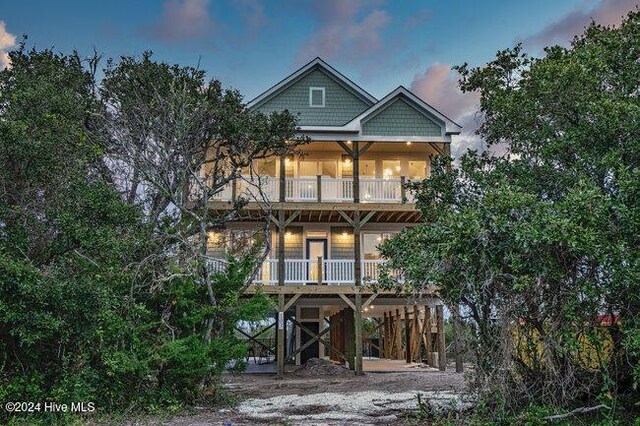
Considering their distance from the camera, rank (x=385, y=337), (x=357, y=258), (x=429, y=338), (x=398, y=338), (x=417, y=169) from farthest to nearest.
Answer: (x=385, y=337)
(x=398, y=338)
(x=417, y=169)
(x=429, y=338)
(x=357, y=258)

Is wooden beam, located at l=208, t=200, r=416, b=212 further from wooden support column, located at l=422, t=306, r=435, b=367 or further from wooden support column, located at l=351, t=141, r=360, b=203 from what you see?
wooden support column, located at l=422, t=306, r=435, b=367

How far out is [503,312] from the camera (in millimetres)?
7633

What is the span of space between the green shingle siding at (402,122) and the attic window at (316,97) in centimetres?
270

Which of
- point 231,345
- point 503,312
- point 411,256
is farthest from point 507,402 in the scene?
point 231,345

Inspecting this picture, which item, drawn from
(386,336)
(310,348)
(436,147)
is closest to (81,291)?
(436,147)

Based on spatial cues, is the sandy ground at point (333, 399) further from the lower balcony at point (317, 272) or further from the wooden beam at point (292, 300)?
the lower balcony at point (317, 272)

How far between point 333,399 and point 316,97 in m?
13.0

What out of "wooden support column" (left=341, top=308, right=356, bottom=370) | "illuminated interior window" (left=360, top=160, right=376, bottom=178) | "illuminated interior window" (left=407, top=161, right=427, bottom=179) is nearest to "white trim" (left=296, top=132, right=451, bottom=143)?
"illuminated interior window" (left=407, top=161, right=427, bottom=179)

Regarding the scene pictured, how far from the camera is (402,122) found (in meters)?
20.0

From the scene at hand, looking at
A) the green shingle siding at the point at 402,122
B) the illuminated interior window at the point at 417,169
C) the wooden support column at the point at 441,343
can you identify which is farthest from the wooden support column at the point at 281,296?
the wooden support column at the point at 441,343

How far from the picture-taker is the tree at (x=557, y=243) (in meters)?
7.24

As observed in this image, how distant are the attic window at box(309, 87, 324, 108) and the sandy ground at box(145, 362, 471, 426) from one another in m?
10.8

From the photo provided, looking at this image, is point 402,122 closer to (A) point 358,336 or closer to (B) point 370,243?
(B) point 370,243

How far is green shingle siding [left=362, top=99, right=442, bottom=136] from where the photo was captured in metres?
19.8
